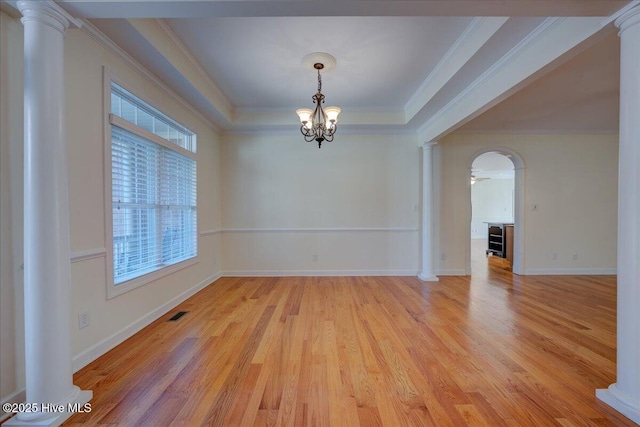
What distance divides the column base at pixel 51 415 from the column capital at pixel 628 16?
379 cm

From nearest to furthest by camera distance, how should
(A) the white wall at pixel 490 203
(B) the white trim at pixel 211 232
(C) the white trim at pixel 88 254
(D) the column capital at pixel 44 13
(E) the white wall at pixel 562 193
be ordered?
1. (D) the column capital at pixel 44 13
2. (C) the white trim at pixel 88 254
3. (B) the white trim at pixel 211 232
4. (E) the white wall at pixel 562 193
5. (A) the white wall at pixel 490 203

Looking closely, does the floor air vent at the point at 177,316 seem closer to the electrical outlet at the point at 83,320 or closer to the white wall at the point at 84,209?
the white wall at the point at 84,209

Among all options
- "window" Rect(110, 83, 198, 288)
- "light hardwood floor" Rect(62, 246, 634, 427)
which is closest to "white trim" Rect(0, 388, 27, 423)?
"light hardwood floor" Rect(62, 246, 634, 427)

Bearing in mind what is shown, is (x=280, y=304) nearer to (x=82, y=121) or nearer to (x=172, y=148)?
(x=172, y=148)

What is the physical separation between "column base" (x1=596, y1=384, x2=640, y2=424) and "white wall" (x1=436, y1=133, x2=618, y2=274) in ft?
10.5

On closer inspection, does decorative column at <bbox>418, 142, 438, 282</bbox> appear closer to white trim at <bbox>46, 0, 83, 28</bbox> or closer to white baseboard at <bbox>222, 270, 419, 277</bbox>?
white baseboard at <bbox>222, 270, 419, 277</bbox>

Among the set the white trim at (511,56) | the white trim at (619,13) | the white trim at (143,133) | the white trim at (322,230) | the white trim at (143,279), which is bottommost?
the white trim at (143,279)

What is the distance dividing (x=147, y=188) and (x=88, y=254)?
97cm

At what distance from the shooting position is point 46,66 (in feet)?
4.72

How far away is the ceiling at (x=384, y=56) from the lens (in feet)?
5.22

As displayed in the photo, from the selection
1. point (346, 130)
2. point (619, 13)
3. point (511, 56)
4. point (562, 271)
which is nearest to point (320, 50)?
point (511, 56)

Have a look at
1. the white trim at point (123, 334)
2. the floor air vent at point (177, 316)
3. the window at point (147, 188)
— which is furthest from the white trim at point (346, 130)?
the floor air vent at point (177, 316)

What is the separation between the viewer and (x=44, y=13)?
1.43 metres

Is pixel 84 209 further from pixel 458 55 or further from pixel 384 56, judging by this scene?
pixel 458 55
